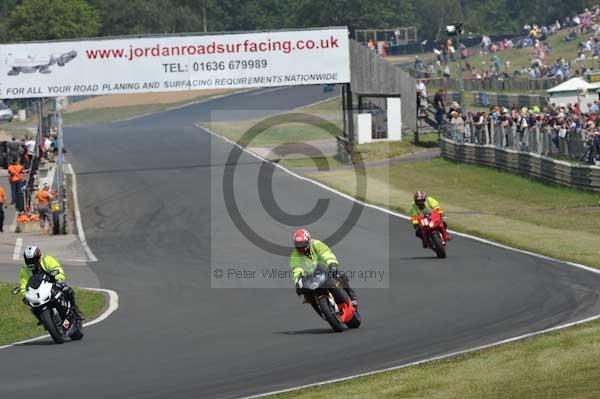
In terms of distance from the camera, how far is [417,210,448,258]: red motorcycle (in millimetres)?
24234

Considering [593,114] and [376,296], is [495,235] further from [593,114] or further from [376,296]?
[593,114]

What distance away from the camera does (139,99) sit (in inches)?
3947

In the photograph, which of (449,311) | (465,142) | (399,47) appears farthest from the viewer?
(399,47)

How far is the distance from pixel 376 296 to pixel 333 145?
3932 cm

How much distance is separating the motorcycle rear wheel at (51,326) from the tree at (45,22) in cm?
8862

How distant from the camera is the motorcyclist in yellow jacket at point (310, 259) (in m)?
16.4

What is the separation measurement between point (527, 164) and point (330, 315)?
26230 millimetres

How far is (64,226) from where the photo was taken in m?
38.0

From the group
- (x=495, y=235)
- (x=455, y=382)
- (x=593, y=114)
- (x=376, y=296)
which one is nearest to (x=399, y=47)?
(x=593, y=114)

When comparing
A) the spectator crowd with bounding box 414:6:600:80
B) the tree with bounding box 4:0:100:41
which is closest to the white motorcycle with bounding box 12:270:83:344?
the spectator crowd with bounding box 414:6:600:80

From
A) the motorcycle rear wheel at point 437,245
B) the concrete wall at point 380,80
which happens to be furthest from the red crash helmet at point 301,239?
the concrete wall at point 380,80

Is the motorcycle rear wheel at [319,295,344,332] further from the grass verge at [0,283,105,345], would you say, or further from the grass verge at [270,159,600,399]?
the grass verge at [0,283,105,345]

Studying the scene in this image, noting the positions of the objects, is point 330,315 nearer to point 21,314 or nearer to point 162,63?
point 21,314

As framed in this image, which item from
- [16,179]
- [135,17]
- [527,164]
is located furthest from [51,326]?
[135,17]
